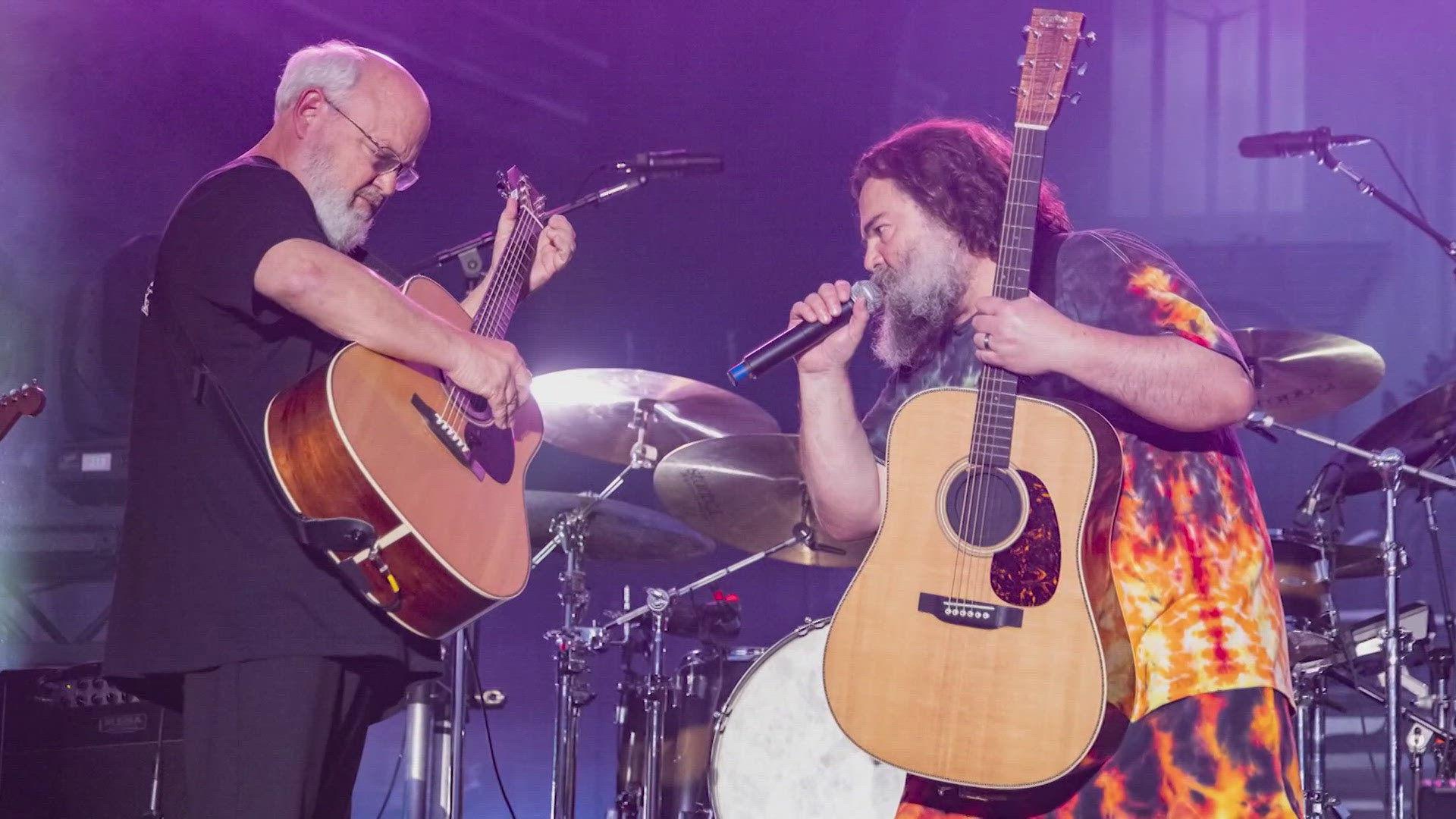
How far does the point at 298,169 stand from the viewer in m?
2.59

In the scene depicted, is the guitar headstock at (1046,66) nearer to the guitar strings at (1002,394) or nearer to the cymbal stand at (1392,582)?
the guitar strings at (1002,394)

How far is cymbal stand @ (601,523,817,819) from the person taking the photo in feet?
15.2

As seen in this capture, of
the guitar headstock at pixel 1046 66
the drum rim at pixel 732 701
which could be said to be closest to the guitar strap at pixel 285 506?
the guitar headstock at pixel 1046 66

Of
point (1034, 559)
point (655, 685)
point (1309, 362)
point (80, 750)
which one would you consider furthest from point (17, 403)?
point (1309, 362)

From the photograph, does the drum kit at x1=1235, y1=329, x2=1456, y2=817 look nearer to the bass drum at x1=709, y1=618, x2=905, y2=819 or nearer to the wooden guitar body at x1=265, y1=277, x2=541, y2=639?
the bass drum at x1=709, y1=618, x2=905, y2=819

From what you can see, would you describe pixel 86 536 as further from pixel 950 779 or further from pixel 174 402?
pixel 950 779

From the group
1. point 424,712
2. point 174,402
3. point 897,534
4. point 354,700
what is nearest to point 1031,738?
point 897,534

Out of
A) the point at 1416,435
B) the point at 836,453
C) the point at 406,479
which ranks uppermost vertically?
the point at 1416,435

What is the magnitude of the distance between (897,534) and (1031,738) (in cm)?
39

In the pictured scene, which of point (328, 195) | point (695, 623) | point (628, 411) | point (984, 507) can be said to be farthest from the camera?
point (695, 623)

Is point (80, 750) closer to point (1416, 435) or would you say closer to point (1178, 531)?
point (1178, 531)

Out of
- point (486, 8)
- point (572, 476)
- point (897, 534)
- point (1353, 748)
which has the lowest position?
point (1353, 748)

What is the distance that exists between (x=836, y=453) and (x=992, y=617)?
62cm

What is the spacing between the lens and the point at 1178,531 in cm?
208
